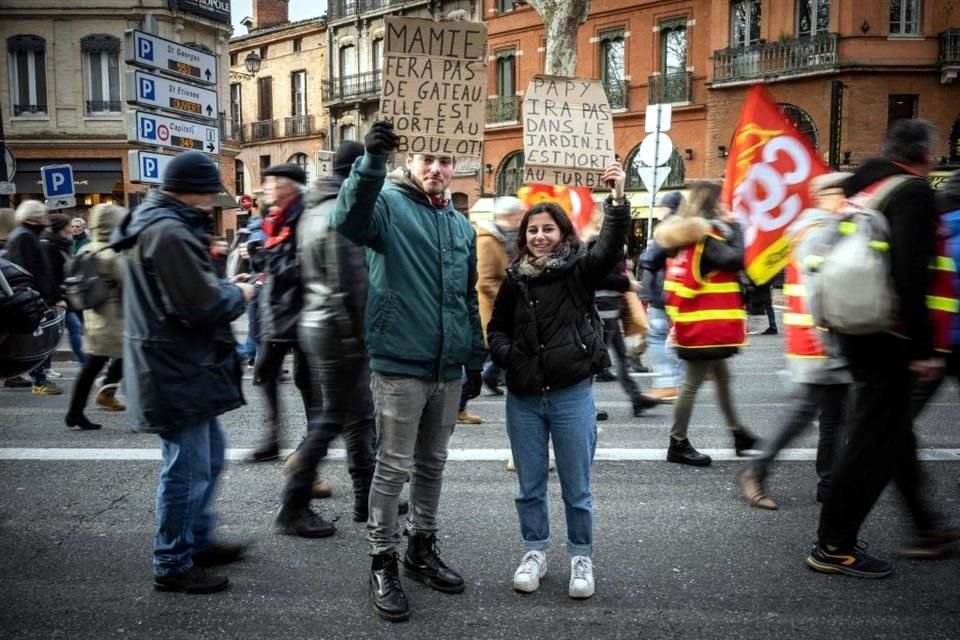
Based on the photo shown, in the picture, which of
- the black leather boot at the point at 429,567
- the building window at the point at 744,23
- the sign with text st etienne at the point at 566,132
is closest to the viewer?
the black leather boot at the point at 429,567

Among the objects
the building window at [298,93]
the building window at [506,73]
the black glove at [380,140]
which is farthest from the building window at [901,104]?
the building window at [298,93]

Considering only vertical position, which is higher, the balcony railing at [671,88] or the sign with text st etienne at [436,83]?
the balcony railing at [671,88]

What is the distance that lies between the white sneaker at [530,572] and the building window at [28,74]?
28.5m

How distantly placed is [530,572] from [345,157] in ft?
7.55

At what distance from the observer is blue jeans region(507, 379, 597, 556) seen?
11.7 ft

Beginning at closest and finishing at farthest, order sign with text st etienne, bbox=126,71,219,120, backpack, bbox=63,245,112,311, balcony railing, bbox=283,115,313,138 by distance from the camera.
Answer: backpack, bbox=63,245,112,311
sign with text st etienne, bbox=126,71,219,120
balcony railing, bbox=283,115,313,138

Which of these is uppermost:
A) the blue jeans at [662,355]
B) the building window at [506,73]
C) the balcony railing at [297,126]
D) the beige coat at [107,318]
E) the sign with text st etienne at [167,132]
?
the building window at [506,73]

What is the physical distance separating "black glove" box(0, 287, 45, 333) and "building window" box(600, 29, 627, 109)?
27.3 m

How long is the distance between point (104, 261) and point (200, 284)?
139 inches

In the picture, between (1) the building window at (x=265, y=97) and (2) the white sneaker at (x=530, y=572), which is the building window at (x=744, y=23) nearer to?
(1) the building window at (x=265, y=97)

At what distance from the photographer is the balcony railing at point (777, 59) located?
2477 centimetres

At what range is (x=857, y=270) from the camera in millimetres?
3443

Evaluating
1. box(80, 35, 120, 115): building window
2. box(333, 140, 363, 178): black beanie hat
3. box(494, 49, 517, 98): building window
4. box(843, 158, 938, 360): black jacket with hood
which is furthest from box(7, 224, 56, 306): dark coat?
box(494, 49, 517, 98): building window

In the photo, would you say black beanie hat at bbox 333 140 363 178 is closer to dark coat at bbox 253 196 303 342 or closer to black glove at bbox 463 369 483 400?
dark coat at bbox 253 196 303 342
